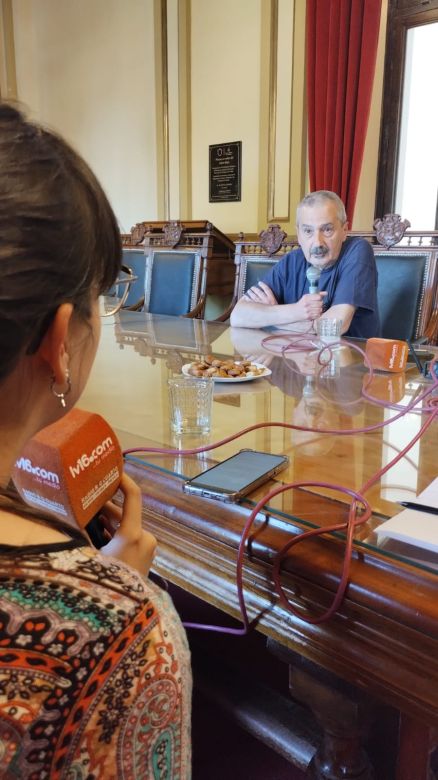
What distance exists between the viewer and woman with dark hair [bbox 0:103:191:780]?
1.00 ft

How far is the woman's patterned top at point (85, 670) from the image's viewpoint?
0.98ft

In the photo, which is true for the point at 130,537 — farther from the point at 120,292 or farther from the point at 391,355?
the point at 120,292

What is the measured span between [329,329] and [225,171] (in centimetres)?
281

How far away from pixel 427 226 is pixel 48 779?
3.41m

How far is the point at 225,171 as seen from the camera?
4055 mm

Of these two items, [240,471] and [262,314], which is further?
[262,314]

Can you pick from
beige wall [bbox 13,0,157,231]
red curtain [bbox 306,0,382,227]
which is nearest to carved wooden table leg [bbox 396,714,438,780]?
red curtain [bbox 306,0,382,227]

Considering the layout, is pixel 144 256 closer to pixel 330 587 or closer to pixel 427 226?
pixel 427 226

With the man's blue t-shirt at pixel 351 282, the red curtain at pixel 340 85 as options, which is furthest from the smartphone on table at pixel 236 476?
the red curtain at pixel 340 85

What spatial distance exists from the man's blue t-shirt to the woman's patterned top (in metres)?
1.63

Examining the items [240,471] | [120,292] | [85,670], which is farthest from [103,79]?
[85,670]

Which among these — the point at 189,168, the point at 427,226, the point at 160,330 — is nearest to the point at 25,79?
the point at 189,168

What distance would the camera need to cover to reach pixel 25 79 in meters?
5.48

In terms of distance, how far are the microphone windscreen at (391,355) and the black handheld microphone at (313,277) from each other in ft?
1.88
